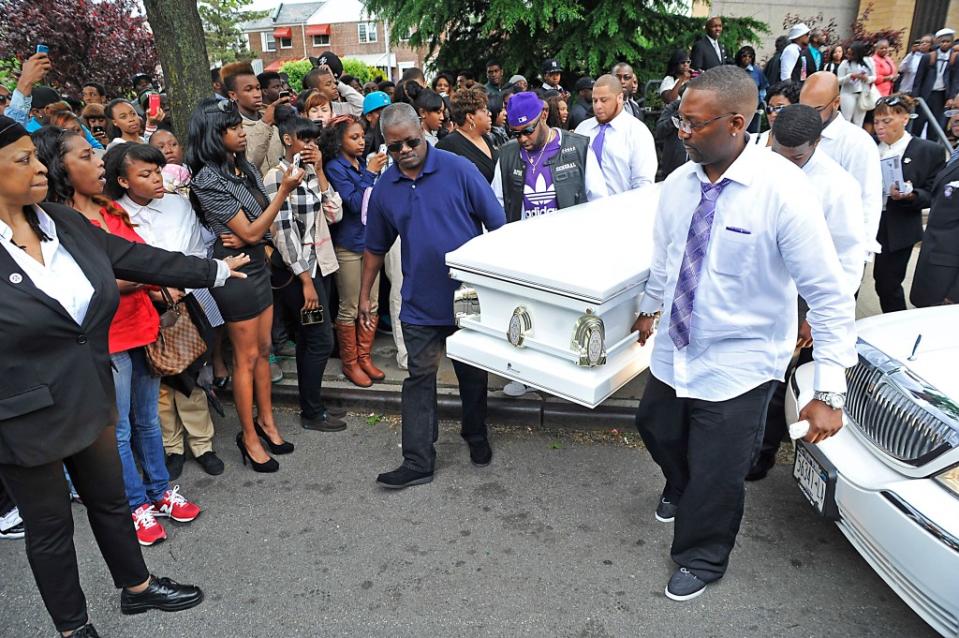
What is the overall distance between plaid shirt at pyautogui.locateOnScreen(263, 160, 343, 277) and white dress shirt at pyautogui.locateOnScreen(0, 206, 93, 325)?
5.08ft

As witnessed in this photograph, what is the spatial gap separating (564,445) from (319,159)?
2307mm

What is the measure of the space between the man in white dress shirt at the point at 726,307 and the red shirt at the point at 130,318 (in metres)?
2.30

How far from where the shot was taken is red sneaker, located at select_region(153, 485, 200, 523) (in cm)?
328

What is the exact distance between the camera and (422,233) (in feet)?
11.0

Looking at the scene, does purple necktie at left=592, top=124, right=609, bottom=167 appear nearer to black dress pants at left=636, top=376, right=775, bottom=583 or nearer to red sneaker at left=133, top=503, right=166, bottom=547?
black dress pants at left=636, top=376, right=775, bottom=583

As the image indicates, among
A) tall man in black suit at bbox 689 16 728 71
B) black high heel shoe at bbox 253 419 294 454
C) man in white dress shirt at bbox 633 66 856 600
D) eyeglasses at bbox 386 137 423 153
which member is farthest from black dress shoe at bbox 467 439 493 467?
tall man in black suit at bbox 689 16 728 71

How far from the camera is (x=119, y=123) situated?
509 cm

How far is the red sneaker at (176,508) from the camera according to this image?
10.8ft

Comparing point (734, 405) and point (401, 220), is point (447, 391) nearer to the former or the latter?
point (401, 220)

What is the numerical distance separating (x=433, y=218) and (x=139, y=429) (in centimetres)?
180

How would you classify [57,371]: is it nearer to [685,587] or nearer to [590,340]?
[590,340]

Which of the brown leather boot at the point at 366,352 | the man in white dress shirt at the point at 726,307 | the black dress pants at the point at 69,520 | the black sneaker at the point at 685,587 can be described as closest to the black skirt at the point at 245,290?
the black dress pants at the point at 69,520

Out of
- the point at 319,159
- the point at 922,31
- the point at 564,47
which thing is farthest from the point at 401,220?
the point at 922,31

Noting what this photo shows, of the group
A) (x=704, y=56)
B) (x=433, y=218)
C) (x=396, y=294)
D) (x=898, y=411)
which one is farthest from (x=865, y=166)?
(x=704, y=56)
